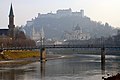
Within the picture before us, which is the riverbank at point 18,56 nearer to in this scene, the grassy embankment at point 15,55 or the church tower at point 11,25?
the grassy embankment at point 15,55

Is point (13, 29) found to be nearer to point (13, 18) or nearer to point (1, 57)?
point (13, 18)

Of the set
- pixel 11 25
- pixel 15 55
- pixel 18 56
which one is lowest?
pixel 18 56

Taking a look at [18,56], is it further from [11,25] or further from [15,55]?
[11,25]

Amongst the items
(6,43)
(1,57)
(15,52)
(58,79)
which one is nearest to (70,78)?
(58,79)

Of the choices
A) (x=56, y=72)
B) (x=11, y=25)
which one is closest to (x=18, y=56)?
(x=11, y=25)

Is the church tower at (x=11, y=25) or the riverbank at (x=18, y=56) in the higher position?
the church tower at (x=11, y=25)

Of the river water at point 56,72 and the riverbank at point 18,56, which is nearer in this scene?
the river water at point 56,72

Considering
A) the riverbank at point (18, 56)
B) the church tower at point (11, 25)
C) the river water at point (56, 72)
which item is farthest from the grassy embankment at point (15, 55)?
the church tower at point (11, 25)

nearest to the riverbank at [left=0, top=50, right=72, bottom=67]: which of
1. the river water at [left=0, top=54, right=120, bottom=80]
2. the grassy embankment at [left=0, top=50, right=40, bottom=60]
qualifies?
the grassy embankment at [left=0, top=50, right=40, bottom=60]

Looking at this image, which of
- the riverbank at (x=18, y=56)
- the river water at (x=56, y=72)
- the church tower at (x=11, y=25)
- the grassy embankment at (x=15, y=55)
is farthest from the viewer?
the church tower at (x=11, y=25)

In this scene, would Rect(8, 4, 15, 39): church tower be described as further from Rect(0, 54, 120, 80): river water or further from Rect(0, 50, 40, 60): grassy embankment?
Rect(0, 54, 120, 80): river water

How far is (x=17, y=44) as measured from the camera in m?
130

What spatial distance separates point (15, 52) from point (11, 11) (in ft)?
147

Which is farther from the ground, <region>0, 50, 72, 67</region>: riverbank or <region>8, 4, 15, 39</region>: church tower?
<region>8, 4, 15, 39</region>: church tower
